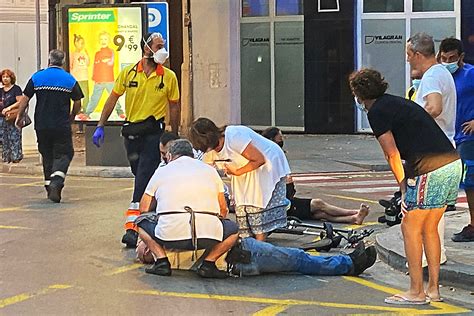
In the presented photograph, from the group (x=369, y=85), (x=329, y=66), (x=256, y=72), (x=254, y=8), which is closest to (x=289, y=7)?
(x=254, y=8)

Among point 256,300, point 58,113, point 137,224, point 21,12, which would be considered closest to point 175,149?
point 137,224

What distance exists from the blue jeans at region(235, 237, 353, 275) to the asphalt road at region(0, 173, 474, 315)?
0.07 m

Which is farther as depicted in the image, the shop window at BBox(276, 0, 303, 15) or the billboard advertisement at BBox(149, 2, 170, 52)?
the shop window at BBox(276, 0, 303, 15)

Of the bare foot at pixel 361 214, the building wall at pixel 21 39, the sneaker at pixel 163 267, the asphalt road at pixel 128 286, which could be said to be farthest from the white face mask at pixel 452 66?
the building wall at pixel 21 39

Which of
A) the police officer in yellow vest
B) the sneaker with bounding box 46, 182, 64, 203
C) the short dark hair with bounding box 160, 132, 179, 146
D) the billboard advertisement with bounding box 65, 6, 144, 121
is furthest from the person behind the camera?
the billboard advertisement with bounding box 65, 6, 144, 121

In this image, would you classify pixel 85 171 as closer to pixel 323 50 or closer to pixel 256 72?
pixel 323 50

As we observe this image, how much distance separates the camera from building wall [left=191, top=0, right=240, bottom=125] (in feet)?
76.0

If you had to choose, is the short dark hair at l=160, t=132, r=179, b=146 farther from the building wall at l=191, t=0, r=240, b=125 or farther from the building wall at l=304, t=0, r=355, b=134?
the building wall at l=304, t=0, r=355, b=134

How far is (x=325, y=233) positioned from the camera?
31.6 feet

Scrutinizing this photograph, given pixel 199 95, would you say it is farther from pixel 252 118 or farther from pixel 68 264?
pixel 68 264

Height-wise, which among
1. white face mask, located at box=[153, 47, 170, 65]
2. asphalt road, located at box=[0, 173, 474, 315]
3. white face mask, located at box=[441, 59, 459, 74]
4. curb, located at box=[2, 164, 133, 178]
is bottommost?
asphalt road, located at box=[0, 173, 474, 315]

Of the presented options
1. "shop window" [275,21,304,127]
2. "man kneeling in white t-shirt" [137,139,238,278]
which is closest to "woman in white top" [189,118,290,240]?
"man kneeling in white t-shirt" [137,139,238,278]

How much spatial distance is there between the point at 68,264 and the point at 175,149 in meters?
1.57

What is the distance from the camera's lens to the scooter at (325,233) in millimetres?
9375
